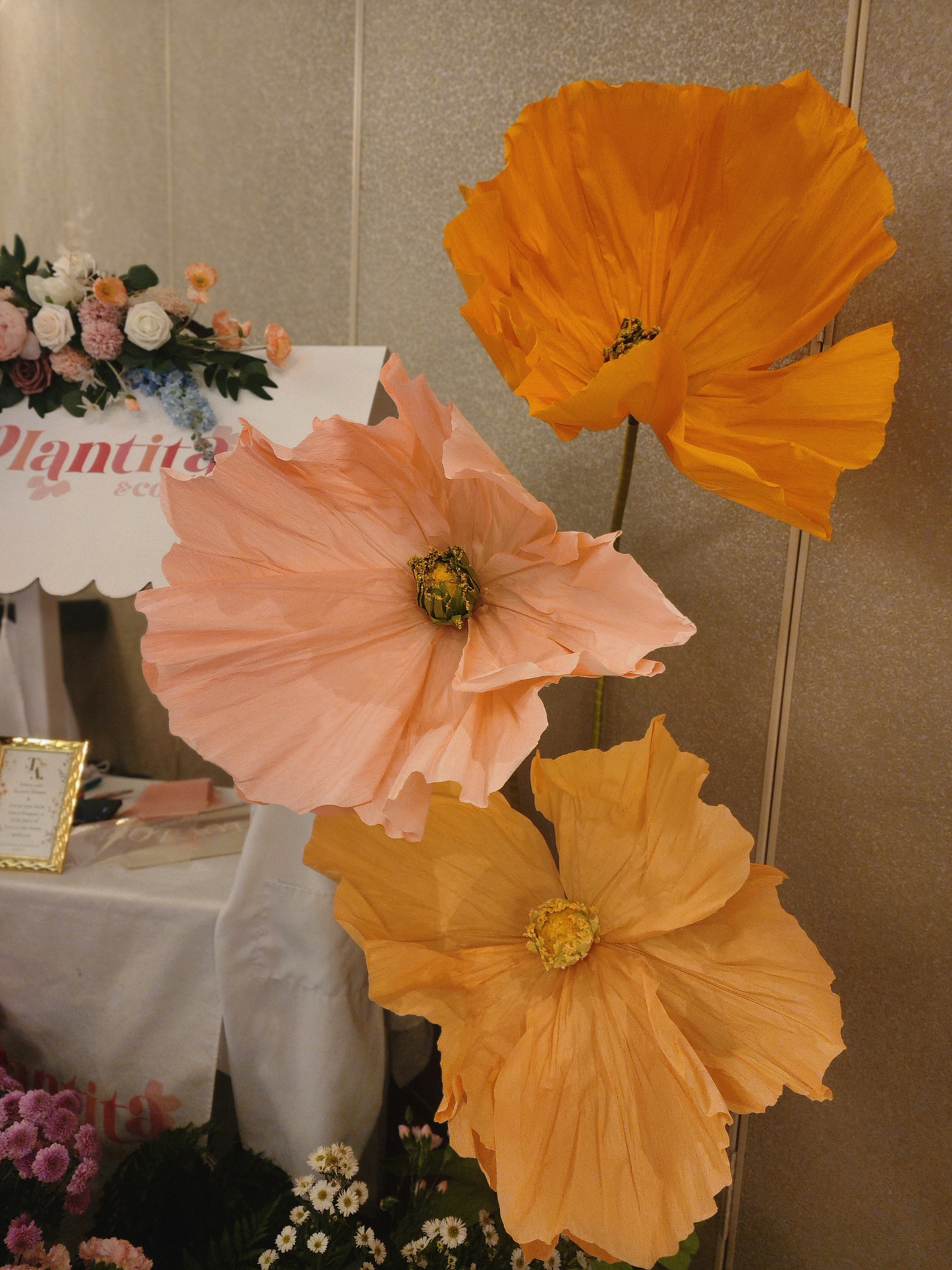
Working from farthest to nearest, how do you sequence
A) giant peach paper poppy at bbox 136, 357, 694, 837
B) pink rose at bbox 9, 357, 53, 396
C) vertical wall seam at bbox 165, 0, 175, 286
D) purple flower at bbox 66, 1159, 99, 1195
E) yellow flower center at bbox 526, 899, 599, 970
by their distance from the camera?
1. vertical wall seam at bbox 165, 0, 175, 286
2. pink rose at bbox 9, 357, 53, 396
3. purple flower at bbox 66, 1159, 99, 1195
4. yellow flower center at bbox 526, 899, 599, 970
5. giant peach paper poppy at bbox 136, 357, 694, 837

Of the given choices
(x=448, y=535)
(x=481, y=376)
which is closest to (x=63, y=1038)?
(x=448, y=535)

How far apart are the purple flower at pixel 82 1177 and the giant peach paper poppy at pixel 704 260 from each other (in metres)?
1.02

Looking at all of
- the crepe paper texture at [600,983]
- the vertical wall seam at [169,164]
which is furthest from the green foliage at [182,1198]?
the vertical wall seam at [169,164]

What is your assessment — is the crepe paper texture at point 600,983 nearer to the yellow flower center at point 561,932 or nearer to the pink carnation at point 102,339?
the yellow flower center at point 561,932

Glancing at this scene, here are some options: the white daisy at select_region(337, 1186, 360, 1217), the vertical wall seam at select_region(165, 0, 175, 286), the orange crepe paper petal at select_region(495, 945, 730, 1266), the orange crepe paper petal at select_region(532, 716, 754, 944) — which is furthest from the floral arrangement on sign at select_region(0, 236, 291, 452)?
the white daisy at select_region(337, 1186, 360, 1217)

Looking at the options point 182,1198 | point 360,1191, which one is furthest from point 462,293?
point 182,1198

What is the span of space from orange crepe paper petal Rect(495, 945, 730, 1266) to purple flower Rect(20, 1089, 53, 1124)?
26.9 inches

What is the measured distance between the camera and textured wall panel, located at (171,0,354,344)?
1.20 m

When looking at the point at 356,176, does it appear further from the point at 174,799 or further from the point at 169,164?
the point at 174,799

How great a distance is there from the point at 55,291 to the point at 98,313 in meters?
0.06

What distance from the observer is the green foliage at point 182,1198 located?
972 millimetres

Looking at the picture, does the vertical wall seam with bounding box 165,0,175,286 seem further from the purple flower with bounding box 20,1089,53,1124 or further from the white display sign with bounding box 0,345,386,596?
the purple flower with bounding box 20,1089,53,1124

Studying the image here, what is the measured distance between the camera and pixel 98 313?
39.0 inches

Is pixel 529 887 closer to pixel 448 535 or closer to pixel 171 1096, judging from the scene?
pixel 448 535
